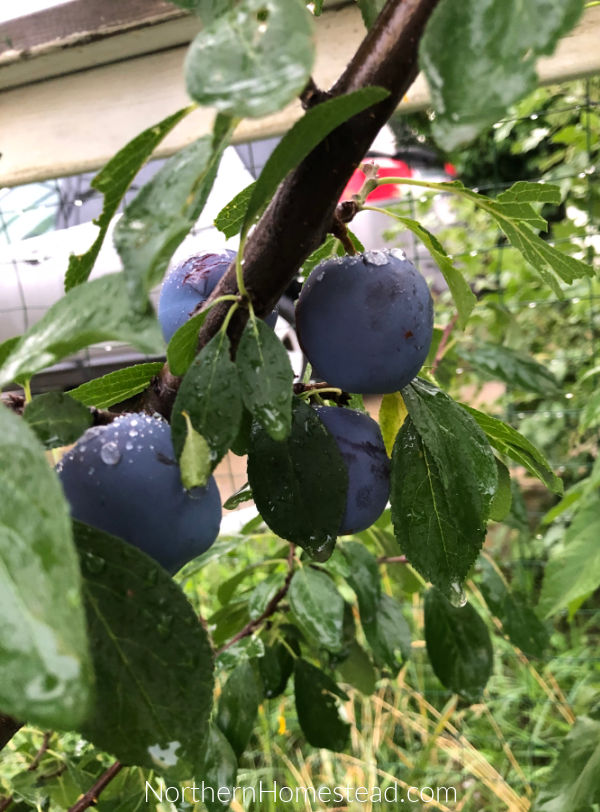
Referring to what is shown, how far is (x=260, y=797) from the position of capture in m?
1.11

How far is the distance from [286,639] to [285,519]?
496 millimetres

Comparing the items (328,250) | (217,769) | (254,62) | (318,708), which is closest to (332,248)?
(328,250)

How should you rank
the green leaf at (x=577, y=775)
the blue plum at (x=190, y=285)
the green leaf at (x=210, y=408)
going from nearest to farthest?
1. the green leaf at (x=210, y=408)
2. the blue plum at (x=190, y=285)
3. the green leaf at (x=577, y=775)

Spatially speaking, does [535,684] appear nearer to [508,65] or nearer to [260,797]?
[260,797]

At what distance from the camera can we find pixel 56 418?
24 centimetres

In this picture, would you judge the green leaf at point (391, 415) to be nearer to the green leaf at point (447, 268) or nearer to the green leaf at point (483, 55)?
the green leaf at point (447, 268)

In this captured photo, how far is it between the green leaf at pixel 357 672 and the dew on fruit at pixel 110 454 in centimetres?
64

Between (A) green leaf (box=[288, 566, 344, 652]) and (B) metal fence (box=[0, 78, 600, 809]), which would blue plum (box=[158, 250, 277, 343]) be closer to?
(A) green leaf (box=[288, 566, 344, 652])

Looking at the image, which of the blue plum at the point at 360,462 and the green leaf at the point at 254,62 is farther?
the blue plum at the point at 360,462

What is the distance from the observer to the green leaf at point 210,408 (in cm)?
25

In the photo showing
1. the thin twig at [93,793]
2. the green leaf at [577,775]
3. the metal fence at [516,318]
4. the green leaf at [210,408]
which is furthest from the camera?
the metal fence at [516,318]

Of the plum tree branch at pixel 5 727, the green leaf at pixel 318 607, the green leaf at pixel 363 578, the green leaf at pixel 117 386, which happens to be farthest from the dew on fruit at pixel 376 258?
the green leaf at pixel 363 578

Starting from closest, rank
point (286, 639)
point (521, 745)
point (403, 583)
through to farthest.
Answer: point (286, 639) → point (403, 583) → point (521, 745)

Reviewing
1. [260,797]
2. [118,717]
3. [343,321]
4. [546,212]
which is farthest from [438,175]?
[118,717]
